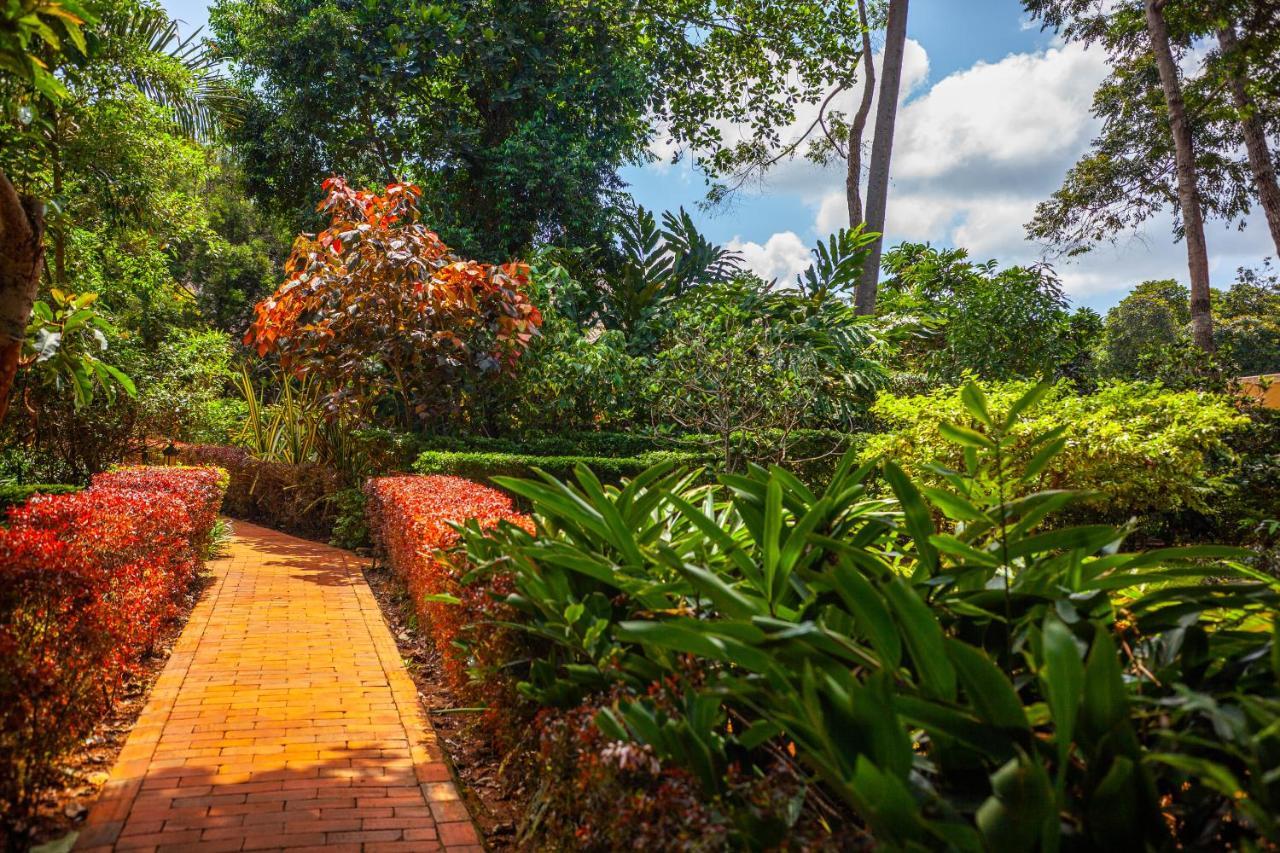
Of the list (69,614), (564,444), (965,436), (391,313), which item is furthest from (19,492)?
(965,436)

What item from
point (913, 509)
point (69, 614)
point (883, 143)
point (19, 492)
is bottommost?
point (19, 492)

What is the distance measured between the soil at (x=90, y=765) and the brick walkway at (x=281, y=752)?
0.18 feet

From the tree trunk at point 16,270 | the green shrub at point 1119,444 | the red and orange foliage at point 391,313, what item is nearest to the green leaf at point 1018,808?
the tree trunk at point 16,270

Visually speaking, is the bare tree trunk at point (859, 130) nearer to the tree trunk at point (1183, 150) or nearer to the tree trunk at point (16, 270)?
the tree trunk at point (1183, 150)

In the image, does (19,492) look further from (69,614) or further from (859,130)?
(859,130)

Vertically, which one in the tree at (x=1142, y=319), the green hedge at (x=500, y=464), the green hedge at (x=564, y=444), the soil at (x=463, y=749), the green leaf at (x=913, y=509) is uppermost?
the tree at (x=1142, y=319)

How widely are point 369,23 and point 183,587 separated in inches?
470

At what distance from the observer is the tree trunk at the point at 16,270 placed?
10.6 ft

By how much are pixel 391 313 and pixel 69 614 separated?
6350mm

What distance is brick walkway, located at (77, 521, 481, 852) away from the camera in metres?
2.79

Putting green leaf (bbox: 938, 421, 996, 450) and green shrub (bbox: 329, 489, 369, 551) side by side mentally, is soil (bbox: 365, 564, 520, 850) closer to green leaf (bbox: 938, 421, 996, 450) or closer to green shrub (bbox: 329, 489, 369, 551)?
green leaf (bbox: 938, 421, 996, 450)

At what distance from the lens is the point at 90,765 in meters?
3.29

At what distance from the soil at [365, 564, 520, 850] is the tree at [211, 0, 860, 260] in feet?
33.7

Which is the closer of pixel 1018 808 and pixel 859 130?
pixel 1018 808
